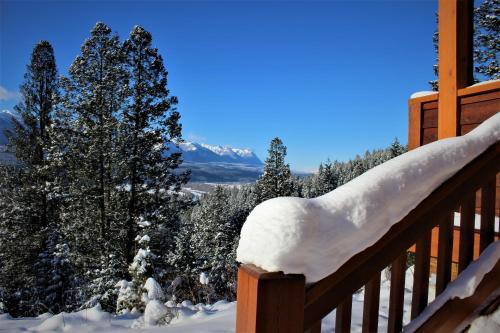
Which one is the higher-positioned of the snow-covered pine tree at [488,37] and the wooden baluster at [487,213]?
the snow-covered pine tree at [488,37]

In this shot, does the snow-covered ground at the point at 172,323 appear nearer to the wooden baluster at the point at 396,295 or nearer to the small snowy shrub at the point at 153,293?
the small snowy shrub at the point at 153,293

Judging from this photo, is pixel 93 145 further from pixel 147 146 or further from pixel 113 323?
pixel 113 323

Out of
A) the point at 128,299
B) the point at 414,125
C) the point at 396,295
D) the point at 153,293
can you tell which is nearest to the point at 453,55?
the point at 414,125

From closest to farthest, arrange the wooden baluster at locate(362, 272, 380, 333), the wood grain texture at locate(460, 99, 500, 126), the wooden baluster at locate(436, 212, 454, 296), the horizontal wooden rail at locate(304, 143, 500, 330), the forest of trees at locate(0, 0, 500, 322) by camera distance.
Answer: the horizontal wooden rail at locate(304, 143, 500, 330), the wooden baluster at locate(362, 272, 380, 333), the wooden baluster at locate(436, 212, 454, 296), the wood grain texture at locate(460, 99, 500, 126), the forest of trees at locate(0, 0, 500, 322)

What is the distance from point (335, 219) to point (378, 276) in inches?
13.7

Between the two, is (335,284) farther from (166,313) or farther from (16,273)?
(16,273)

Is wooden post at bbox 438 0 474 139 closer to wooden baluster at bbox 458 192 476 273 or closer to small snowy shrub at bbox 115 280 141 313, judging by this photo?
wooden baluster at bbox 458 192 476 273

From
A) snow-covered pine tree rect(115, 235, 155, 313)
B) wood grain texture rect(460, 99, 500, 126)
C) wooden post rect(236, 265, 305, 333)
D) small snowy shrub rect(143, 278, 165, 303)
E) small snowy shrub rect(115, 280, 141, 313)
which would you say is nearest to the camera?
wooden post rect(236, 265, 305, 333)

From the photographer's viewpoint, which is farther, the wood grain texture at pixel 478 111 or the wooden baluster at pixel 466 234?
the wood grain texture at pixel 478 111

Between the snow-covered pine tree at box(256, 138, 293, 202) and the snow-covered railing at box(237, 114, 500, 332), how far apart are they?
73.5 feet

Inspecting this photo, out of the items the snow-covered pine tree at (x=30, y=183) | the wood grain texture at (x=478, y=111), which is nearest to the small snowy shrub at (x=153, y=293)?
the wood grain texture at (x=478, y=111)

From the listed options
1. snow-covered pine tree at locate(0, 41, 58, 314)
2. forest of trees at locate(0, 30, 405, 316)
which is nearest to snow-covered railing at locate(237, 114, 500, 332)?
forest of trees at locate(0, 30, 405, 316)

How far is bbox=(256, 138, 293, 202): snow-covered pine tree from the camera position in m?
23.9

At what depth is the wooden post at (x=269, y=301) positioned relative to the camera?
3.01 feet
